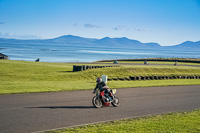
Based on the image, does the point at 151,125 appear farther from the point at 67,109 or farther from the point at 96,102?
the point at 67,109

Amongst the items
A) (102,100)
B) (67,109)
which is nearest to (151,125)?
→ (102,100)

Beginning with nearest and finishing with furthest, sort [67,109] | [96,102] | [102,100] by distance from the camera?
[67,109] < [96,102] < [102,100]

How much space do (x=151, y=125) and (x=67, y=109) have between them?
4.50 m

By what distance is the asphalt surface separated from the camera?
10.1m

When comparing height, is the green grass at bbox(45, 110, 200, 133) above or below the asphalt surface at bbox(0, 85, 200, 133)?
below

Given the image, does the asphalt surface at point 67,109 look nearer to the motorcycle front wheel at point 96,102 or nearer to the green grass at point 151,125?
the motorcycle front wheel at point 96,102

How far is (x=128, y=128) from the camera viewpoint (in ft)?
32.1

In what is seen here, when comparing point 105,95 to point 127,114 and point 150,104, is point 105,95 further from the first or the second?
point 150,104

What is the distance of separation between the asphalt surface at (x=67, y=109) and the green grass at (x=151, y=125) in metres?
0.76

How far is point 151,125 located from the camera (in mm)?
10320

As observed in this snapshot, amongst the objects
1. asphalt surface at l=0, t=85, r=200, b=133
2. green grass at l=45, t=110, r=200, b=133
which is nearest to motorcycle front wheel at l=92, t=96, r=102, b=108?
asphalt surface at l=0, t=85, r=200, b=133

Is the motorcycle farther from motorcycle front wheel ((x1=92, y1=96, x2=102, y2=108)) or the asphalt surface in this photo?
the asphalt surface

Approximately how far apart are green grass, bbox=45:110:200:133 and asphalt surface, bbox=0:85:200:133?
0.76 meters

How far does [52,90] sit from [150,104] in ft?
24.9
